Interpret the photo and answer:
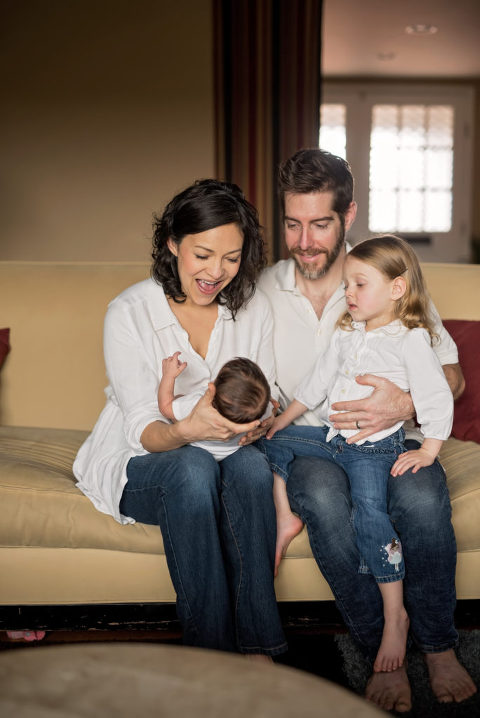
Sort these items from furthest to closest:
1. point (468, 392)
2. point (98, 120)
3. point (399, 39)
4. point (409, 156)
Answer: point (409, 156)
point (399, 39)
point (98, 120)
point (468, 392)

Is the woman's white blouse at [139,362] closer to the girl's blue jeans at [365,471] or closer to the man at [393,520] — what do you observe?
the girl's blue jeans at [365,471]

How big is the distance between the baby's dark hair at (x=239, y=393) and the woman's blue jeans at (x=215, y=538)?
138 mm

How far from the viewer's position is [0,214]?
4.96m

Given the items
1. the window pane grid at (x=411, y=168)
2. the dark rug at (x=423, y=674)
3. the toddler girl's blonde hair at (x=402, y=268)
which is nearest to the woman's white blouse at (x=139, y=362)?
the toddler girl's blonde hair at (x=402, y=268)

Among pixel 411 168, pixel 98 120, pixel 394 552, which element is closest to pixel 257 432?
pixel 394 552

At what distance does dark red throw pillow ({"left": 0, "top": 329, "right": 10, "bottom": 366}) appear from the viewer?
241 centimetres

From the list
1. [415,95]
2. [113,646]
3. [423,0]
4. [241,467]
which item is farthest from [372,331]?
[415,95]

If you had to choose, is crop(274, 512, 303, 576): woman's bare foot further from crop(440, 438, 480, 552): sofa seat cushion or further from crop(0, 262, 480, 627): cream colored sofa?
crop(440, 438, 480, 552): sofa seat cushion

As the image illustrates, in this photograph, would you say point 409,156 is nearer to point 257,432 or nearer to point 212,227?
point 212,227

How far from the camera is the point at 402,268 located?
184cm

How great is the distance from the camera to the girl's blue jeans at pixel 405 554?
164 cm

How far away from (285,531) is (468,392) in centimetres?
76

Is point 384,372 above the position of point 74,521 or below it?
above

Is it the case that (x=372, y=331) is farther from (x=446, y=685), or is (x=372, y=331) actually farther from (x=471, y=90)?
(x=471, y=90)
